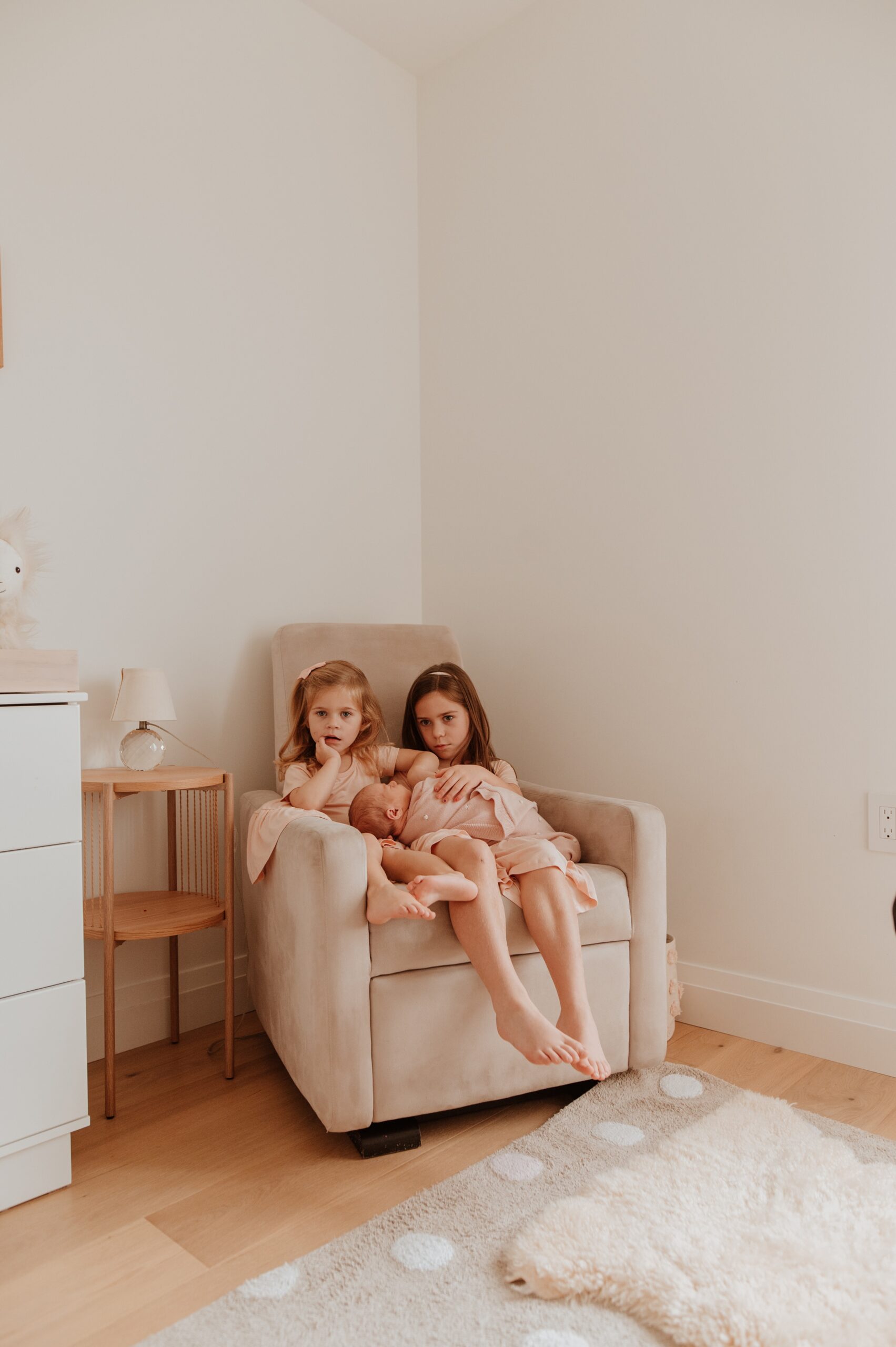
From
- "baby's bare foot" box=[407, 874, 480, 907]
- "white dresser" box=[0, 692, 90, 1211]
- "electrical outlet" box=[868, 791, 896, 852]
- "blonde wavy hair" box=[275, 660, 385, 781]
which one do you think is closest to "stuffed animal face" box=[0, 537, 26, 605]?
"white dresser" box=[0, 692, 90, 1211]

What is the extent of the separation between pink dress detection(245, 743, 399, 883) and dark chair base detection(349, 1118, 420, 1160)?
0.51 m

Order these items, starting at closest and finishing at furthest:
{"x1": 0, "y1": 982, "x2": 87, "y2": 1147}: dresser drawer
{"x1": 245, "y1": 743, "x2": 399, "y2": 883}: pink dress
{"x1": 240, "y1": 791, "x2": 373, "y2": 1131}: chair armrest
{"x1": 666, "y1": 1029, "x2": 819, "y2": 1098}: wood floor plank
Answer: {"x1": 0, "y1": 982, "x2": 87, "y2": 1147}: dresser drawer
{"x1": 240, "y1": 791, "x2": 373, "y2": 1131}: chair armrest
{"x1": 245, "y1": 743, "x2": 399, "y2": 883}: pink dress
{"x1": 666, "y1": 1029, "x2": 819, "y2": 1098}: wood floor plank

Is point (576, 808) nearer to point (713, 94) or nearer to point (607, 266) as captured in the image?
point (607, 266)

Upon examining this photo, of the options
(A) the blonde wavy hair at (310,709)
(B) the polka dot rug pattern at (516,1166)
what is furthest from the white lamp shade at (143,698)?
(B) the polka dot rug pattern at (516,1166)

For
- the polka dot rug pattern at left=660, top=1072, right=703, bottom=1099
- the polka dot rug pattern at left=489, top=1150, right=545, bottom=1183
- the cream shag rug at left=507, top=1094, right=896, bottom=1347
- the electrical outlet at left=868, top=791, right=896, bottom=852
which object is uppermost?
the electrical outlet at left=868, top=791, right=896, bottom=852

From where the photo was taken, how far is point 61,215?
6.51ft

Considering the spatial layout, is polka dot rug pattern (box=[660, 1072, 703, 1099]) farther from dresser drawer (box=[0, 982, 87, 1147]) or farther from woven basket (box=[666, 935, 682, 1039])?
dresser drawer (box=[0, 982, 87, 1147])

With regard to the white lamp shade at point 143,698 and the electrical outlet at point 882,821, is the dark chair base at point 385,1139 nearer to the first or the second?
the white lamp shade at point 143,698

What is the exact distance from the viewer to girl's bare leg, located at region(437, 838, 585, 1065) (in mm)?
1471

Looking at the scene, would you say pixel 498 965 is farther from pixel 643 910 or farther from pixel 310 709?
pixel 310 709

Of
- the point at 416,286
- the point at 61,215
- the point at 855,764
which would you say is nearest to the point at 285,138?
the point at 416,286

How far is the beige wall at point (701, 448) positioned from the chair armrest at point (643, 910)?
42 centimetres

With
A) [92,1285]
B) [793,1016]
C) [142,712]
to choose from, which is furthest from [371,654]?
[92,1285]

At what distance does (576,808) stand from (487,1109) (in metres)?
0.62
